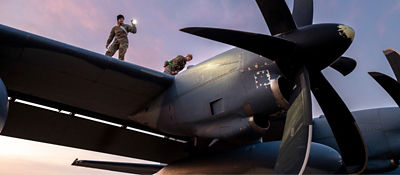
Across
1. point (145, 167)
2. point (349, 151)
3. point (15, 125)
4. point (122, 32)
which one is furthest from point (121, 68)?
point (145, 167)

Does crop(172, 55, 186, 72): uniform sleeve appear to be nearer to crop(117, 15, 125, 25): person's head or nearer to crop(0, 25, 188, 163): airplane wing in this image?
crop(117, 15, 125, 25): person's head

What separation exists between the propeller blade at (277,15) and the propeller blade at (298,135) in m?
0.76

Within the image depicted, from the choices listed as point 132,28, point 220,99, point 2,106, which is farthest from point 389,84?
point 2,106

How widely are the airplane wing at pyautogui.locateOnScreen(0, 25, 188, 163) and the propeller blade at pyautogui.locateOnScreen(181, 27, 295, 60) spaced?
70.7 inches

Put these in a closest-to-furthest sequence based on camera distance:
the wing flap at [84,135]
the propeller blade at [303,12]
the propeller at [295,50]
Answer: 1. the propeller at [295,50]
2. the propeller blade at [303,12]
3. the wing flap at [84,135]

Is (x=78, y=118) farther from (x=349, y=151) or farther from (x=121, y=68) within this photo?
(x=349, y=151)

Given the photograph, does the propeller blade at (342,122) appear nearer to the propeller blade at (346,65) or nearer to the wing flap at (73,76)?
the propeller blade at (346,65)

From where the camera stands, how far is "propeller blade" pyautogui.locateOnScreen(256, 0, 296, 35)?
4402 millimetres

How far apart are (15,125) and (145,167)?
4.30 m

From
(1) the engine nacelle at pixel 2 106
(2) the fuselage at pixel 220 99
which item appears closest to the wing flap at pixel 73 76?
(2) the fuselage at pixel 220 99

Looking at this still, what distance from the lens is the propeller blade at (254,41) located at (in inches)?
165

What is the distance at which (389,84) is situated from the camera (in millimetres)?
7004

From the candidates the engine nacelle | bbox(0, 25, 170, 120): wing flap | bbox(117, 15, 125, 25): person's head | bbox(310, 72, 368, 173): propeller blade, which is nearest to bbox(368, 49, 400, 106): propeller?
bbox(310, 72, 368, 173): propeller blade

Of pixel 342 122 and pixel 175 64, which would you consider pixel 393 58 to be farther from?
pixel 175 64
